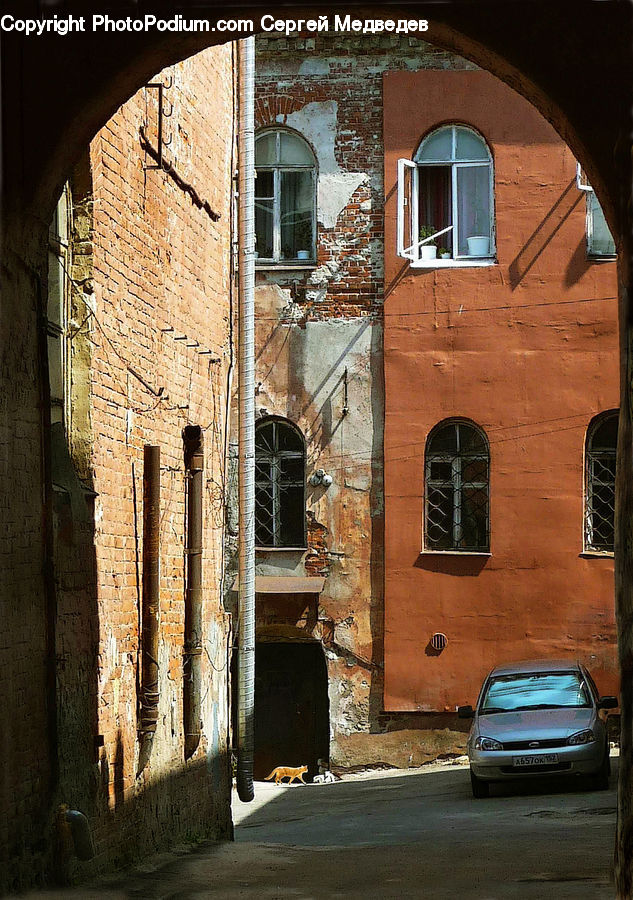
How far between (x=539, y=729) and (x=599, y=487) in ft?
17.4

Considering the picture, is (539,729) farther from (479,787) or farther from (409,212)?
(409,212)

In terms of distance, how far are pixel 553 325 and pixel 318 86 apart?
4818 millimetres

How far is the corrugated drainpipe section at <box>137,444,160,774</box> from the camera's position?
893 centimetres

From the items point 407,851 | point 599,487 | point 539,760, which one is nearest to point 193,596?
point 407,851

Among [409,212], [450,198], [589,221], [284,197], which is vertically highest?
[284,197]

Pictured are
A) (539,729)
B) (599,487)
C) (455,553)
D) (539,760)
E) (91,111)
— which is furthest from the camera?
(455,553)

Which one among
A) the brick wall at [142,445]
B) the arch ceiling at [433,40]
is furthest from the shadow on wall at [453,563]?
the arch ceiling at [433,40]

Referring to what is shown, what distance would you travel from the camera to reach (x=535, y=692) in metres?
14.3

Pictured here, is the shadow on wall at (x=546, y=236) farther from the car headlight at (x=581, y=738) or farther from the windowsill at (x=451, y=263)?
Result: the car headlight at (x=581, y=738)

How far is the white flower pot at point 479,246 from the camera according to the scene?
1864cm

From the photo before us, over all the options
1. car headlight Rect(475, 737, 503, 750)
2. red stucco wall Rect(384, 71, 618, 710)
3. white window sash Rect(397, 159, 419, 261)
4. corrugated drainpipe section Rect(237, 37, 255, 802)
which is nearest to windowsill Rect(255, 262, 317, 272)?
red stucco wall Rect(384, 71, 618, 710)

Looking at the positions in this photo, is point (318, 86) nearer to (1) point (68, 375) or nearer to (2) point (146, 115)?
(2) point (146, 115)

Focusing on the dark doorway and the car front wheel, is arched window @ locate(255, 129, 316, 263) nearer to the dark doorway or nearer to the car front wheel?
the dark doorway

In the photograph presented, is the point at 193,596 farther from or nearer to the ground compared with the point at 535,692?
farther from the ground
